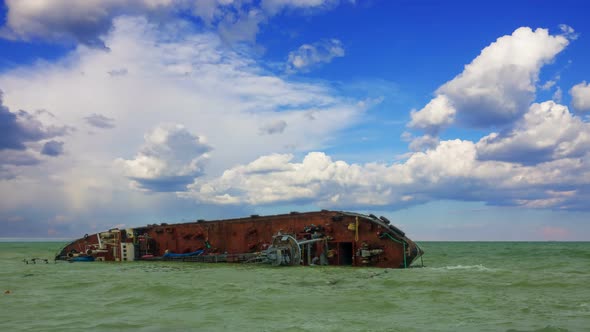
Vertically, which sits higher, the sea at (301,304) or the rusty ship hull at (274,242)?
the rusty ship hull at (274,242)

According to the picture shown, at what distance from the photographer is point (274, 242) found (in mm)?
27344

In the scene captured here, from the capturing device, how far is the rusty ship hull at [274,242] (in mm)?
25859

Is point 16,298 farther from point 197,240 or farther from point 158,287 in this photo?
point 197,240

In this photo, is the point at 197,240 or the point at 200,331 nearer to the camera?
the point at 200,331

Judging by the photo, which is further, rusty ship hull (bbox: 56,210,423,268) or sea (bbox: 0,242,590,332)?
rusty ship hull (bbox: 56,210,423,268)

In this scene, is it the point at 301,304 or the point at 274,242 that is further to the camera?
the point at 274,242

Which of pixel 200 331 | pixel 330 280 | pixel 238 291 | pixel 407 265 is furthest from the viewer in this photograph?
pixel 407 265

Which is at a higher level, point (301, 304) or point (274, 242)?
point (274, 242)

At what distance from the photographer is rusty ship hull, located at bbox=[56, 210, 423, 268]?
25.9 meters

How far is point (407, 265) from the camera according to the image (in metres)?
25.6

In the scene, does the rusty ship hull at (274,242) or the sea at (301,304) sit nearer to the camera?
the sea at (301,304)

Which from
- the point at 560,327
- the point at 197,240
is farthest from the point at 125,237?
the point at 560,327

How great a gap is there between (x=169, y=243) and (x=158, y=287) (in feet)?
65.9

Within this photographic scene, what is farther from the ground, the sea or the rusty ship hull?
the rusty ship hull
